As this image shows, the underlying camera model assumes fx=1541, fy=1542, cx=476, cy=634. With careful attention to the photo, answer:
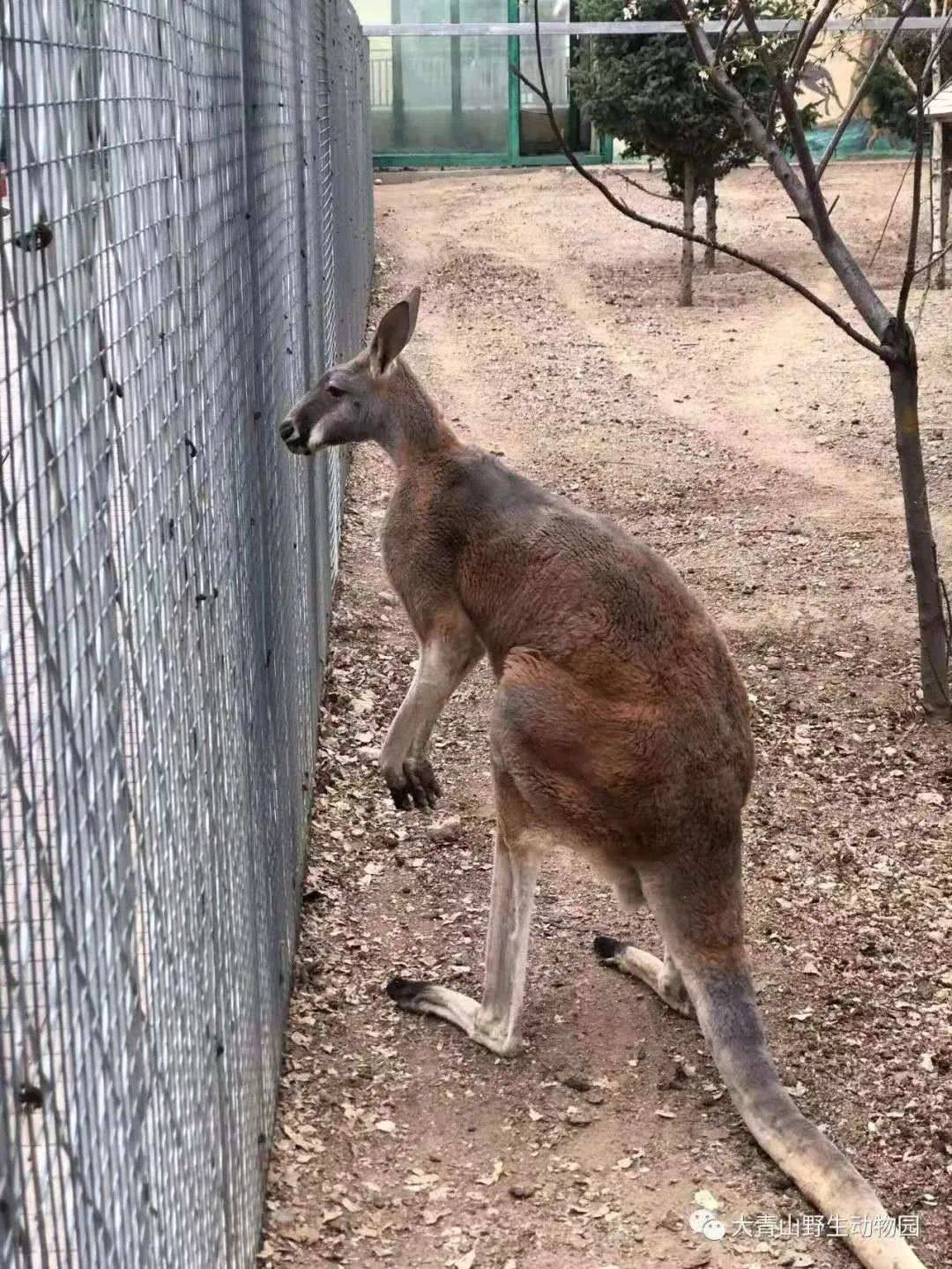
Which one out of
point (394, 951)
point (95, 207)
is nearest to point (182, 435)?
point (95, 207)

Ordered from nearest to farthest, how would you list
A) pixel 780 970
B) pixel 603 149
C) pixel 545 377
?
pixel 780 970
pixel 545 377
pixel 603 149

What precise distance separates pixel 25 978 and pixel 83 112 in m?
0.84

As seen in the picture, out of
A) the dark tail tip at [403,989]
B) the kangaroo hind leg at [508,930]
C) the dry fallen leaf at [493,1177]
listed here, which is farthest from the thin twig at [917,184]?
the dry fallen leaf at [493,1177]

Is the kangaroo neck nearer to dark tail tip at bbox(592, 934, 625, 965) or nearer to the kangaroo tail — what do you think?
dark tail tip at bbox(592, 934, 625, 965)

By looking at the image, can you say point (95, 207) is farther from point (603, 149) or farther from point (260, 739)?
point (603, 149)

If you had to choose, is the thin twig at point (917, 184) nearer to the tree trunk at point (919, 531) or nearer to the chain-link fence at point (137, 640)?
the tree trunk at point (919, 531)

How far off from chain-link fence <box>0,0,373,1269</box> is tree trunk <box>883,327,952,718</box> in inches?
104

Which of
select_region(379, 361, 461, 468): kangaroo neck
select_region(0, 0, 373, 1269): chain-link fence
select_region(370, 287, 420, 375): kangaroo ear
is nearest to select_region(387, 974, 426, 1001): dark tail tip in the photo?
select_region(0, 0, 373, 1269): chain-link fence

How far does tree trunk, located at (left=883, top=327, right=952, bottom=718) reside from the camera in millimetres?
5477

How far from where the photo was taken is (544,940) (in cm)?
446

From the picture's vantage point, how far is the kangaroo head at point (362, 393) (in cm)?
478

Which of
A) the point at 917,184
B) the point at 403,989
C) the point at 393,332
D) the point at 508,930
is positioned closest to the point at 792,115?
the point at 917,184

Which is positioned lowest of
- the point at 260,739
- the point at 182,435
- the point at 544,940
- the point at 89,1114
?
the point at 544,940

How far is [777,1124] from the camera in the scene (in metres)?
3.25
